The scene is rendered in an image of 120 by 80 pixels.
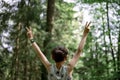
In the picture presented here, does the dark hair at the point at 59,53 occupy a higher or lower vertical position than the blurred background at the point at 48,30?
higher

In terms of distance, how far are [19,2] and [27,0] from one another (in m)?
0.66

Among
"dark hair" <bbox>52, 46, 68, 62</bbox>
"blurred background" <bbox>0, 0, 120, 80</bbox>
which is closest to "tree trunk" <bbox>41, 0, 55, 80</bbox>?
"blurred background" <bbox>0, 0, 120, 80</bbox>

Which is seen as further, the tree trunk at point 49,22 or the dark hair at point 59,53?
the tree trunk at point 49,22

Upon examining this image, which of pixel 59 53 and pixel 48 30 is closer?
pixel 59 53

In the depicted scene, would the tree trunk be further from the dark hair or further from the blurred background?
the dark hair

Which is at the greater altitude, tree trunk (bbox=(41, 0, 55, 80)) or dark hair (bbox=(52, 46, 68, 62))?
dark hair (bbox=(52, 46, 68, 62))

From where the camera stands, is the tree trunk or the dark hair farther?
the tree trunk

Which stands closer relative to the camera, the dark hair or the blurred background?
the dark hair

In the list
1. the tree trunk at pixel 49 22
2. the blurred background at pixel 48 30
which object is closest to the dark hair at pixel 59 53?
the blurred background at pixel 48 30

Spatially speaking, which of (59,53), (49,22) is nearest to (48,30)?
(49,22)

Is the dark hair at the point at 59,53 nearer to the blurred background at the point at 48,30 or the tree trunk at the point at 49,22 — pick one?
the blurred background at the point at 48,30

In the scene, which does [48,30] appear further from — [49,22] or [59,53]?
[59,53]

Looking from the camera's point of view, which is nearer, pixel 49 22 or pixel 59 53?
pixel 59 53

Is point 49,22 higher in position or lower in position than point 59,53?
lower
